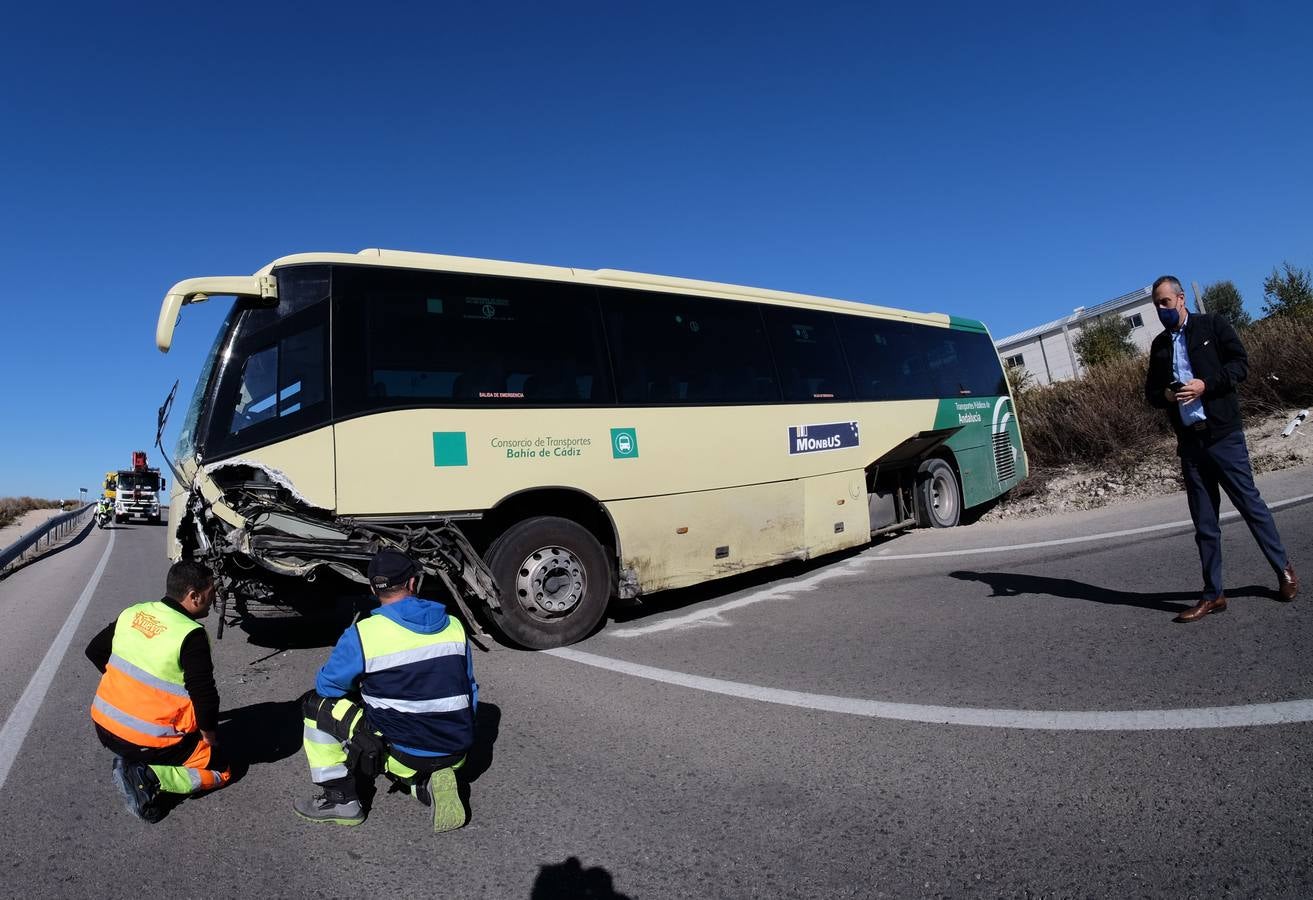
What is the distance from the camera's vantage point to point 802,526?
791cm

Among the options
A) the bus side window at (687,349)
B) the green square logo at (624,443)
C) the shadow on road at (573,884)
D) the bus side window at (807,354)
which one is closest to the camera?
the shadow on road at (573,884)

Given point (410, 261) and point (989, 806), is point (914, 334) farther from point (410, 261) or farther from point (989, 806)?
point (989, 806)

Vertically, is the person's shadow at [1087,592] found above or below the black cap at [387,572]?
below

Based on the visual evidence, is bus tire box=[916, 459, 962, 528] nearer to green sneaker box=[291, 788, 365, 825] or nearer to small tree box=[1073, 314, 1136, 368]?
green sneaker box=[291, 788, 365, 825]

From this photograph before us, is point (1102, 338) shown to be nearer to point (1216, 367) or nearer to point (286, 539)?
point (1216, 367)

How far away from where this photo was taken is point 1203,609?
4.61m

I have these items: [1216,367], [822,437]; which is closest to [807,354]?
[822,437]

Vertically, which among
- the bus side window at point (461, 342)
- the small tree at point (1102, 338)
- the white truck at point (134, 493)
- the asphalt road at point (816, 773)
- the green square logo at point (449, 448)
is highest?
the small tree at point (1102, 338)

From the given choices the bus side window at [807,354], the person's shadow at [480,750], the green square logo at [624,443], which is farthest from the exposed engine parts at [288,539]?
the bus side window at [807,354]

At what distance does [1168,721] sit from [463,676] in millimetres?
3033

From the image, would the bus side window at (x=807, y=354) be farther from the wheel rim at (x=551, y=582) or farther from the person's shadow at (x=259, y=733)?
the person's shadow at (x=259, y=733)

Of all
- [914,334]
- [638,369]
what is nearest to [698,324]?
[638,369]

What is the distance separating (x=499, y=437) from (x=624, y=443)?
114cm

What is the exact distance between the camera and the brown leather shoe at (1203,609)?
4.59 meters
